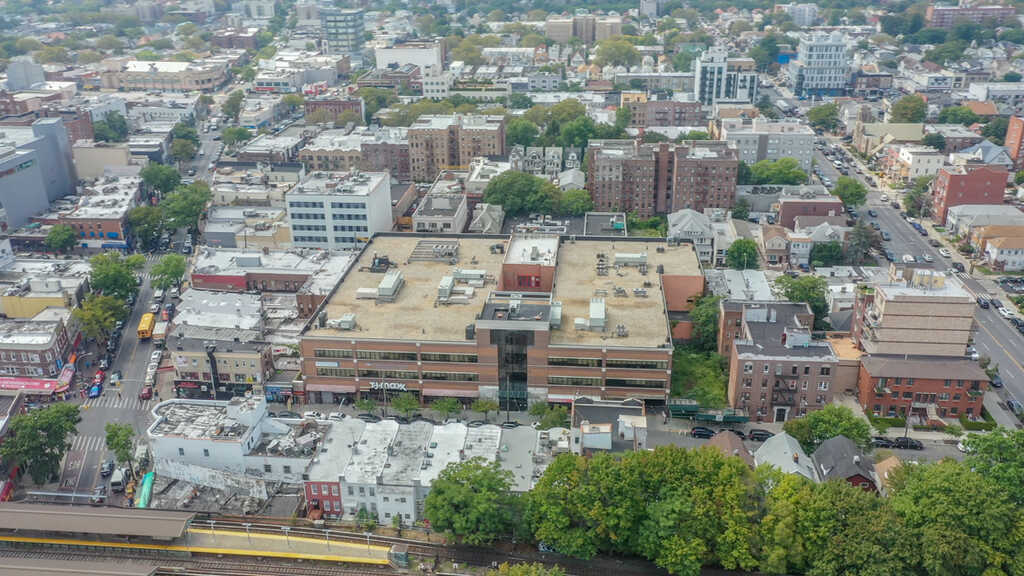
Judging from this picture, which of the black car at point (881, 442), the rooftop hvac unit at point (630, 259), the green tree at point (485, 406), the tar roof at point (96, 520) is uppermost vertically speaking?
the rooftop hvac unit at point (630, 259)

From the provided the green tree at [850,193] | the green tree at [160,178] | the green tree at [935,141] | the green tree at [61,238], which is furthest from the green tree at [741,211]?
the green tree at [61,238]

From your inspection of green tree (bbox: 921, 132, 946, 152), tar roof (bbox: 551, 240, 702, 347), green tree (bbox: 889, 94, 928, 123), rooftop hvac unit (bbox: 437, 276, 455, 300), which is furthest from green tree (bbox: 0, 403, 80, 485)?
green tree (bbox: 889, 94, 928, 123)

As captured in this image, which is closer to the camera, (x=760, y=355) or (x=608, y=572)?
(x=608, y=572)

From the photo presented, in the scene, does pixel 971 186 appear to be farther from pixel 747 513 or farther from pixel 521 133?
pixel 747 513

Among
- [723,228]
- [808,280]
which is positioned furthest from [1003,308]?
[723,228]

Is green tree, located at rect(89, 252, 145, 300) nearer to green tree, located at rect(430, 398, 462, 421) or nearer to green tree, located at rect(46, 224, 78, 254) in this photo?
green tree, located at rect(46, 224, 78, 254)

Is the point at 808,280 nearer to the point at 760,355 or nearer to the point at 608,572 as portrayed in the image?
the point at 760,355

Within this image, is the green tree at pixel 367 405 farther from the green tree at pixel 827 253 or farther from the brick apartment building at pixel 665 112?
the brick apartment building at pixel 665 112
